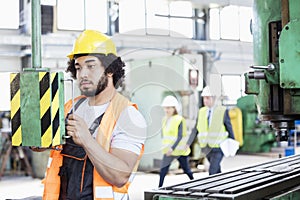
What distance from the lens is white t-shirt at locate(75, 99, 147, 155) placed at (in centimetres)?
169

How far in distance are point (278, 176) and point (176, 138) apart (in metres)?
2.45

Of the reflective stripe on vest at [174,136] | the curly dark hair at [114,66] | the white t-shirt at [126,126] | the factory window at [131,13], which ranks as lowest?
the reflective stripe on vest at [174,136]

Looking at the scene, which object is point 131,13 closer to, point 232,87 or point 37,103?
point 232,87

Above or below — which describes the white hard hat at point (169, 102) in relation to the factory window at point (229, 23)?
below

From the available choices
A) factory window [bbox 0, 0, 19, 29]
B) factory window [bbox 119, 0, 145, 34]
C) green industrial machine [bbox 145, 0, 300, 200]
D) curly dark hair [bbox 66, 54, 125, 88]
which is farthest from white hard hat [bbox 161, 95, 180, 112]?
factory window [bbox 0, 0, 19, 29]

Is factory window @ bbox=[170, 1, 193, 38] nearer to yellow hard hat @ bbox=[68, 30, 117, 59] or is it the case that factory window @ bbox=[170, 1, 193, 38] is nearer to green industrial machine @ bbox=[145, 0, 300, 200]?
green industrial machine @ bbox=[145, 0, 300, 200]

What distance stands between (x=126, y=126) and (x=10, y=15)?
18.6ft

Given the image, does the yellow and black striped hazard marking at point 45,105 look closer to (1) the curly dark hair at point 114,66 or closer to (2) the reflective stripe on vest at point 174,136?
(1) the curly dark hair at point 114,66

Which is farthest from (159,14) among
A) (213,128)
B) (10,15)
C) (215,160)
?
(215,160)

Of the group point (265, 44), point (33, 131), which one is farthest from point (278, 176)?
point (33, 131)

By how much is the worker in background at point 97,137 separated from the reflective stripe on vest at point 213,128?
282cm

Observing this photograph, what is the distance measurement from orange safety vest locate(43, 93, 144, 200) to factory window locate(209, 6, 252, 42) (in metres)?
6.49

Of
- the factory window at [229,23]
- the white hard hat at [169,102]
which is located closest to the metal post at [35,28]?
the white hard hat at [169,102]

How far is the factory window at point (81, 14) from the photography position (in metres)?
6.69
